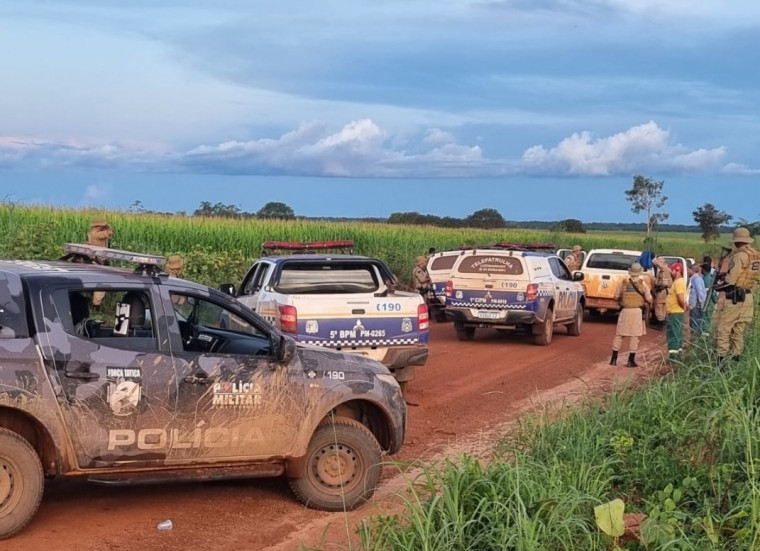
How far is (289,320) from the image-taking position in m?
10.1

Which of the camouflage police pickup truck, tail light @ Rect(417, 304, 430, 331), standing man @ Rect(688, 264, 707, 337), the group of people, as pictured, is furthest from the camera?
standing man @ Rect(688, 264, 707, 337)

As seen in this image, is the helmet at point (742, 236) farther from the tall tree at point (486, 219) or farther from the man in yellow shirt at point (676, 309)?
the tall tree at point (486, 219)

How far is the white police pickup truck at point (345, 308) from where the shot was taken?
10.2 m

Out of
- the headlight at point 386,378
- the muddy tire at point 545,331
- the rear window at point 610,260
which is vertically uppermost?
the rear window at point 610,260

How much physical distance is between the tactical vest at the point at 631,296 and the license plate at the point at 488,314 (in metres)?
3.10

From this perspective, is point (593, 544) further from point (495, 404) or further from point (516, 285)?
point (516, 285)

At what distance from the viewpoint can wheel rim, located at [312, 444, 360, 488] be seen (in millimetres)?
7148

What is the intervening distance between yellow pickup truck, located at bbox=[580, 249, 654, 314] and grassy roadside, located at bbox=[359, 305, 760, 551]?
14.8 meters

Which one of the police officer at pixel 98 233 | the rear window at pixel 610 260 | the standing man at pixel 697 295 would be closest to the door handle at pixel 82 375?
the police officer at pixel 98 233

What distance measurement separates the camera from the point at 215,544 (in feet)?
20.7

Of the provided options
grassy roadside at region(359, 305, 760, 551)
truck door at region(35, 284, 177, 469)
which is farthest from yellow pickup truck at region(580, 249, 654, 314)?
truck door at region(35, 284, 177, 469)

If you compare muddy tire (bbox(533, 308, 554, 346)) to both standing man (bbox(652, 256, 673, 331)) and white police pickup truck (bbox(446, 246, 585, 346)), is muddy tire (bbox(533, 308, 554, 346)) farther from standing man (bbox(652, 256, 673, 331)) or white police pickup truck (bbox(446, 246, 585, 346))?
standing man (bbox(652, 256, 673, 331))

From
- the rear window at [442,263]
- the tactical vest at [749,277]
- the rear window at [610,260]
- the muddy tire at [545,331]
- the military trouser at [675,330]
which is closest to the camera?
the tactical vest at [749,277]

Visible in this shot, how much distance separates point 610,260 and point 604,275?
877mm
